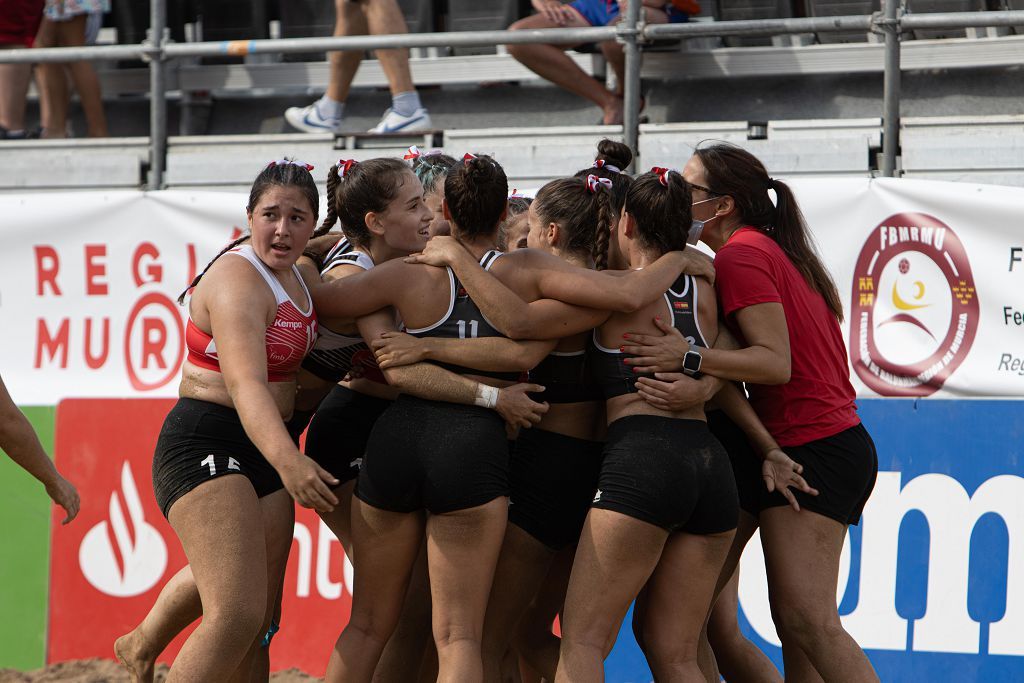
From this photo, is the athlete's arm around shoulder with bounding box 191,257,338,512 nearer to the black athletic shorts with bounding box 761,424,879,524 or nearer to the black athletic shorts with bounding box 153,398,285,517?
the black athletic shorts with bounding box 153,398,285,517

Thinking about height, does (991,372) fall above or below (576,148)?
below

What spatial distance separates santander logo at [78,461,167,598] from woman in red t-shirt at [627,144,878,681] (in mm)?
2964

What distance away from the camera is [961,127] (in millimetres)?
5223

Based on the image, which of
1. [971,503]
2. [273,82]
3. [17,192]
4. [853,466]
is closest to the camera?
[853,466]

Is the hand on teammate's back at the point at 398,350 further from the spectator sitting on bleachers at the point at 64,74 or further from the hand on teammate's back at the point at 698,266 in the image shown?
the spectator sitting on bleachers at the point at 64,74

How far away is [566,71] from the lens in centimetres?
605

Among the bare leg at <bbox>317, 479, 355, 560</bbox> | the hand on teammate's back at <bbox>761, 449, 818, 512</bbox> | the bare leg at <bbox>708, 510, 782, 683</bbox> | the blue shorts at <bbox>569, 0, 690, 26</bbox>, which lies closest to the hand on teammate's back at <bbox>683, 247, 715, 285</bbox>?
the hand on teammate's back at <bbox>761, 449, 818, 512</bbox>

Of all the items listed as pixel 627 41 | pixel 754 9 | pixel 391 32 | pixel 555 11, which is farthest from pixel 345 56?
pixel 754 9

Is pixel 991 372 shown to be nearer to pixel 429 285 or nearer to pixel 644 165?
pixel 644 165

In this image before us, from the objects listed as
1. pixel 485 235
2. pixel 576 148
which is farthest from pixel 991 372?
pixel 485 235

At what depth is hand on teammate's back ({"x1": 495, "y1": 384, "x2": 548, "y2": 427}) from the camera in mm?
3318

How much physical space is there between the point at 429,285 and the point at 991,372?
255cm

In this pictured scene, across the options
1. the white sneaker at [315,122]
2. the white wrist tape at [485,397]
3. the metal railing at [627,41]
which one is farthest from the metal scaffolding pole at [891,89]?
the white sneaker at [315,122]

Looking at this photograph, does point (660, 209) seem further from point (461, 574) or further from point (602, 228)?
point (461, 574)
